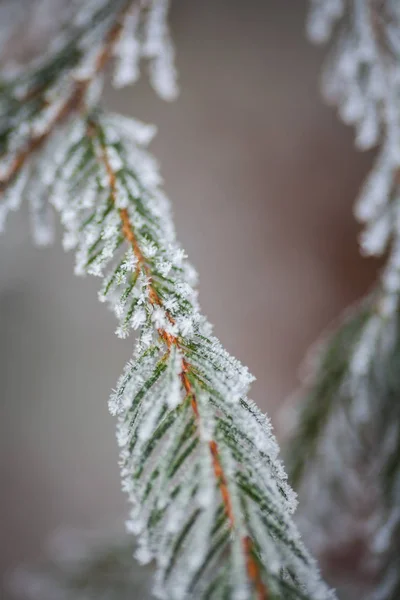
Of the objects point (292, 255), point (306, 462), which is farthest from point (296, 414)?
point (292, 255)

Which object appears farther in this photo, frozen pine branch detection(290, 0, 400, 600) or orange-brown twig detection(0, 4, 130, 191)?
frozen pine branch detection(290, 0, 400, 600)

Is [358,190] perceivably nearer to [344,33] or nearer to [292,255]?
[292,255]

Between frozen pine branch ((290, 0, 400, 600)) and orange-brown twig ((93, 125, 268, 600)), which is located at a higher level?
frozen pine branch ((290, 0, 400, 600))

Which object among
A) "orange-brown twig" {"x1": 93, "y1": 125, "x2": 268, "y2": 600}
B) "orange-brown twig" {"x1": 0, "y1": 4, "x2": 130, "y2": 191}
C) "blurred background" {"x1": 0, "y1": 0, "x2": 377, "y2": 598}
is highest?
"blurred background" {"x1": 0, "y1": 0, "x2": 377, "y2": 598}

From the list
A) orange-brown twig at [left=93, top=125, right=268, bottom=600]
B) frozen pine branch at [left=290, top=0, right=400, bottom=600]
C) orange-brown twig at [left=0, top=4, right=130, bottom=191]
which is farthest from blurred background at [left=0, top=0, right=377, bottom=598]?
orange-brown twig at [left=93, top=125, right=268, bottom=600]

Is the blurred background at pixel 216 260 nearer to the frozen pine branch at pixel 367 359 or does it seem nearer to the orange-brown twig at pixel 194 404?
the frozen pine branch at pixel 367 359

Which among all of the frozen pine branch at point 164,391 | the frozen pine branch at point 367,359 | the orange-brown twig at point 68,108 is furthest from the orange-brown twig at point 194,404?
the frozen pine branch at point 367,359

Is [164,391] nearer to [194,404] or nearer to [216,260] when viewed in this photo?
[194,404]

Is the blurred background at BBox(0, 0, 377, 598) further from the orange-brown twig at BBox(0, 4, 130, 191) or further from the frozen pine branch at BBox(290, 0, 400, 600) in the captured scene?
the orange-brown twig at BBox(0, 4, 130, 191)
